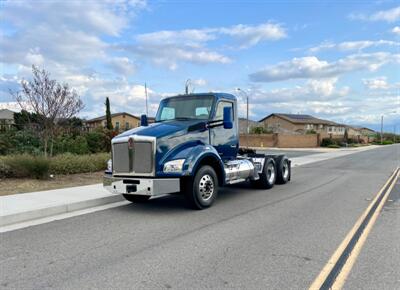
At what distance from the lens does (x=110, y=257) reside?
523 centimetres

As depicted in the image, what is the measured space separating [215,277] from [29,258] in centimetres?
268

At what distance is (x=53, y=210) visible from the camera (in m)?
8.04

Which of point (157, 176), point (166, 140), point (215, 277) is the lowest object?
point (215, 277)

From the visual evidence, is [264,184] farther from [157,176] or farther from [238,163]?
[157,176]

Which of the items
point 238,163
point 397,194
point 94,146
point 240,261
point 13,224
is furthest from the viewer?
point 94,146

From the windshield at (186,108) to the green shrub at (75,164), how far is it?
5.23 meters

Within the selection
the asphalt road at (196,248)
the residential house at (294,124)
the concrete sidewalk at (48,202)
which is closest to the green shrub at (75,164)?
the concrete sidewalk at (48,202)

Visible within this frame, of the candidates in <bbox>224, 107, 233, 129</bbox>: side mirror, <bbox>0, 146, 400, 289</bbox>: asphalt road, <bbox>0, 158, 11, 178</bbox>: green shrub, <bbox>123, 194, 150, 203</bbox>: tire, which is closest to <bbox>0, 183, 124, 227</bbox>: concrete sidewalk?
<bbox>123, 194, 150, 203</bbox>: tire

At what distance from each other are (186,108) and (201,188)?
2.32 meters

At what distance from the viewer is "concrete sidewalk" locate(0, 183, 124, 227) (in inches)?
296

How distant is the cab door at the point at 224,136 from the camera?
31.0 feet

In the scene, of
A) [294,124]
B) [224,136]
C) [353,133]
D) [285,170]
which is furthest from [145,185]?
[353,133]

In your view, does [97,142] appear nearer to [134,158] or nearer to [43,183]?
[43,183]

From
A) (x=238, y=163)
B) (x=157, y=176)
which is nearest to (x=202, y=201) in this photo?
(x=157, y=176)
